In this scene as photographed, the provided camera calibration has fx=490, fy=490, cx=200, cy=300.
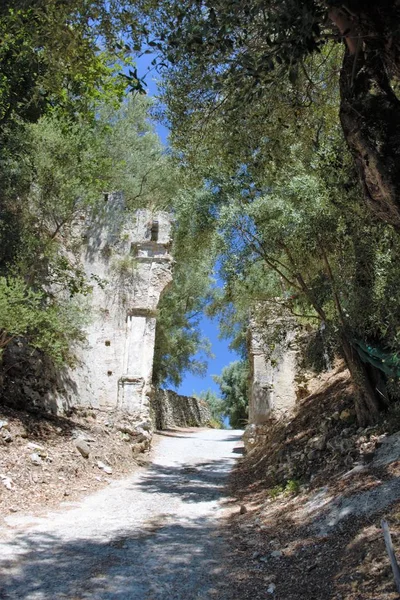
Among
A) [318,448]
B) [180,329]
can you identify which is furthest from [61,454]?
[180,329]

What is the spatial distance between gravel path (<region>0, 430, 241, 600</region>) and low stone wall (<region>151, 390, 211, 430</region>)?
33.4ft

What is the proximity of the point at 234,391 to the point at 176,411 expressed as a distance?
9.05 meters

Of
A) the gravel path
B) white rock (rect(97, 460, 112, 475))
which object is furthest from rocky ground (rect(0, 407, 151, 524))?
the gravel path

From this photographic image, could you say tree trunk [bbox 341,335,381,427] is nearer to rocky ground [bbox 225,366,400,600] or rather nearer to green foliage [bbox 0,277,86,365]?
rocky ground [bbox 225,366,400,600]

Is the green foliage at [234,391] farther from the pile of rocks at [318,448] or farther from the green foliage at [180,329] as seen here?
the pile of rocks at [318,448]

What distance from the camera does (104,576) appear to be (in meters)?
4.32

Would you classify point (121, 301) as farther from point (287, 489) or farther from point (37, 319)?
point (287, 489)

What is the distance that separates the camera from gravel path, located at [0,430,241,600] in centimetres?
404

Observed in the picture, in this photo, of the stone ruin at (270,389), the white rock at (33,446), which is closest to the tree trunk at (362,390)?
the stone ruin at (270,389)

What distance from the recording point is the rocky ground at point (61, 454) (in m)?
7.40

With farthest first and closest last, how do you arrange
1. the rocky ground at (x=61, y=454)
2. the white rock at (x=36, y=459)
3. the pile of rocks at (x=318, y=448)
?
the white rock at (x=36, y=459) → the rocky ground at (x=61, y=454) → the pile of rocks at (x=318, y=448)

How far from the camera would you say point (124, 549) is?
5137mm

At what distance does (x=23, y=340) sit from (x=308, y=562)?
8.33 meters

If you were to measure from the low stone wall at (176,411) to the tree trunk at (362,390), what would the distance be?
11.2m
